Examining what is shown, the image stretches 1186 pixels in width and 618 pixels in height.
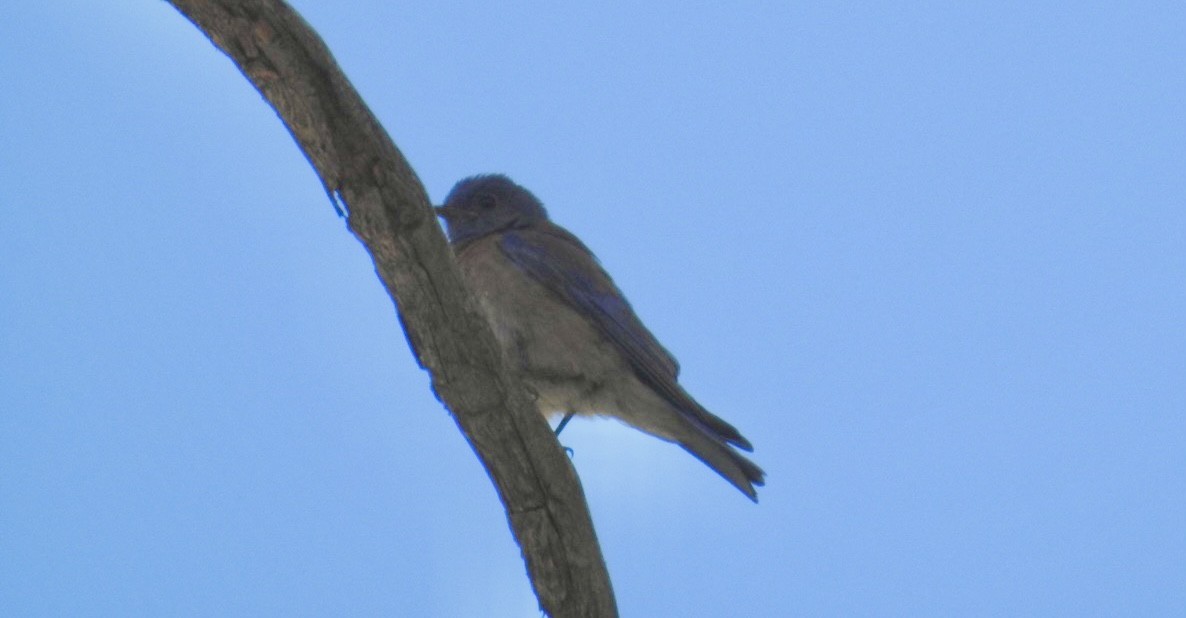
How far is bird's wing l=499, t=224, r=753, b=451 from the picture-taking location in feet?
19.1

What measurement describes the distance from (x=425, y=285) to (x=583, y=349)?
2116 millimetres

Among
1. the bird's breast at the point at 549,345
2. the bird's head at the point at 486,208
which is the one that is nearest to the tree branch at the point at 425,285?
the bird's breast at the point at 549,345

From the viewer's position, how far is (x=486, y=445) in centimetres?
415

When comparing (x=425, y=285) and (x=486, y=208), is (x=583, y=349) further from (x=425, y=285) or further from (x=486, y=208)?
(x=425, y=285)

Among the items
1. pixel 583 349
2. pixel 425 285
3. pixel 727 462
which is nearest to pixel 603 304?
pixel 583 349

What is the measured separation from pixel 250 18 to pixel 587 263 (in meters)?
3.02

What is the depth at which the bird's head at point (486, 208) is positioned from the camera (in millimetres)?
7008

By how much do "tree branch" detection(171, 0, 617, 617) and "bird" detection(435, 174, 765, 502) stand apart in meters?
1.51

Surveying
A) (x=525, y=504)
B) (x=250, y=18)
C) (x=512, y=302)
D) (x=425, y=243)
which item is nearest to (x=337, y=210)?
(x=425, y=243)

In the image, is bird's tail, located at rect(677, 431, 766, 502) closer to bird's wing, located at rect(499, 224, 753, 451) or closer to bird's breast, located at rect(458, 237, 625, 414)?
bird's wing, located at rect(499, 224, 753, 451)

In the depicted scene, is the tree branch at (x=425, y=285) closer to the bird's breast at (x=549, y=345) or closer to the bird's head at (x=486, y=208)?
the bird's breast at (x=549, y=345)

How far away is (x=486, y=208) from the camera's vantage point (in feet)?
23.4

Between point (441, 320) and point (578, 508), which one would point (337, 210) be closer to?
point (441, 320)

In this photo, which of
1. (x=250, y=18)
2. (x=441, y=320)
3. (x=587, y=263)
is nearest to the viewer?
(x=250, y=18)
